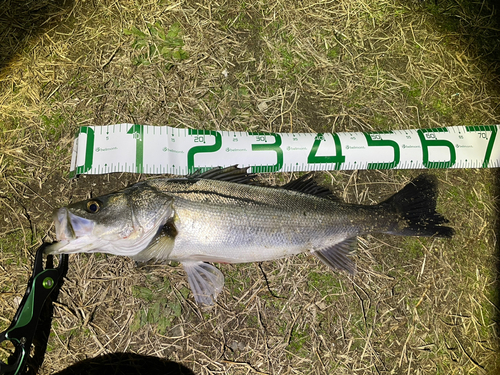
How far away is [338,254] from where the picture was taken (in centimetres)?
352

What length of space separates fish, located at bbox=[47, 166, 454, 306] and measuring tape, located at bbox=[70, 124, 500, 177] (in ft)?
1.07

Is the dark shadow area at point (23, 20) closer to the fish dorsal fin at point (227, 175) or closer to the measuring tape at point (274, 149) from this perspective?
the measuring tape at point (274, 149)

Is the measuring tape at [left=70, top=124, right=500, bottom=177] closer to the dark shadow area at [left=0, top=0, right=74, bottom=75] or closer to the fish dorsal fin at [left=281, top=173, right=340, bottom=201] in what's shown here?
the fish dorsal fin at [left=281, top=173, right=340, bottom=201]

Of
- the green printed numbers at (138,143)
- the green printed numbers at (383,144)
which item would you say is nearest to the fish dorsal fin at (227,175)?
the green printed numbers at (138,143)

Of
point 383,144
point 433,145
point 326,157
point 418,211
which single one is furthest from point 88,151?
point 433,145

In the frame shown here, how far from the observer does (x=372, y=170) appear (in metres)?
3.93

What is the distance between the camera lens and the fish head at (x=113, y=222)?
114 inches

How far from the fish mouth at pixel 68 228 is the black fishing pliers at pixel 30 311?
13.5 inches

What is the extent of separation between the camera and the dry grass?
3469mm

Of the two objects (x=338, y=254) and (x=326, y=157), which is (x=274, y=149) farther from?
(x=338, y=254)

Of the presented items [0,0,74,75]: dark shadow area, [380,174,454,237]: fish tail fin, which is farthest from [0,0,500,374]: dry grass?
[380,174,454,237]: fish tail fin

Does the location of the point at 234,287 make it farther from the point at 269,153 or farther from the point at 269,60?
the point at 269,60

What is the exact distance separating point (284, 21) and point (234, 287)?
338 cm

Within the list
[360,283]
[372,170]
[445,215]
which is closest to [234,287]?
[360,283]
